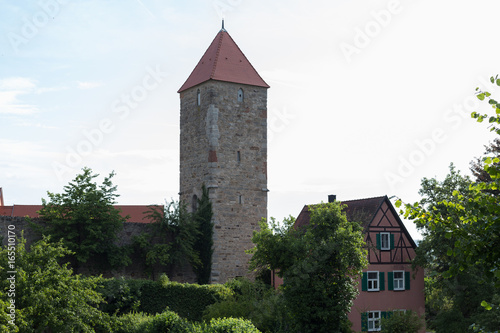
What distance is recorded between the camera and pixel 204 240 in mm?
27500

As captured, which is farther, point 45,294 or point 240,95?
point 240,95

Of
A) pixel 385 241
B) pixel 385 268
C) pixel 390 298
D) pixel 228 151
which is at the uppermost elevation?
pixel 228 151

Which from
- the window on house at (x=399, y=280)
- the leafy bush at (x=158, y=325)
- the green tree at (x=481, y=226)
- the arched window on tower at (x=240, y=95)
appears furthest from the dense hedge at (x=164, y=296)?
the green tree at (x=481, y=226)

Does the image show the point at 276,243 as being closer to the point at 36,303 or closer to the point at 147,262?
the point at 147,262

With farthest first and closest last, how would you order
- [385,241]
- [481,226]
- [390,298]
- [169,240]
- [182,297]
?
[385,241]
[390,298]
[169,240]
[182,297]
[481,226]

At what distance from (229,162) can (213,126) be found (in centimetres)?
180

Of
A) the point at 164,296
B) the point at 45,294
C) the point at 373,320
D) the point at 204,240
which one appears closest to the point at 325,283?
the point at 164,296

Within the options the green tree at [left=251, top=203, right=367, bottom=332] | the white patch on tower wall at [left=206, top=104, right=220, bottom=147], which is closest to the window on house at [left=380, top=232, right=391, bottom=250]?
the green tree at [left=251, top=203, right=367, bottom=332]

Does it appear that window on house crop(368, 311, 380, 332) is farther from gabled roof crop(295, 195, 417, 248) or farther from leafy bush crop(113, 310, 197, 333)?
leafy bush crop(113, 310, 197, 333)

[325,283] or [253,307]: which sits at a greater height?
[325,283]

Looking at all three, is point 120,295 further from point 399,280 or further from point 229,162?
point 399,280

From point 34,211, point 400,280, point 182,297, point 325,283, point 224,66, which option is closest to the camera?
point 325,283

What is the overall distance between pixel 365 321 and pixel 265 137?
374 inches

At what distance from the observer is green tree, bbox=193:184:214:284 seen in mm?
27312
